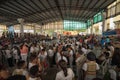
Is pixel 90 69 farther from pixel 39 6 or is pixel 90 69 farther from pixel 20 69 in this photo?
pixel 39 6

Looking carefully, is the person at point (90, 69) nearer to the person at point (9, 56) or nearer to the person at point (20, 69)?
the person at point (20, 69)

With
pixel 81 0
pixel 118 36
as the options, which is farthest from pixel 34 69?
pixel 81 0

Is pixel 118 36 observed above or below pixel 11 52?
above

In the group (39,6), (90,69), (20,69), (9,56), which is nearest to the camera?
(20,69)

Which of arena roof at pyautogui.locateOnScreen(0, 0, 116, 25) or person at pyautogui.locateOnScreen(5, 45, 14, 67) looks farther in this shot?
arena roof at pyautogui.locateOnScreen(0, 0, 116, 25)

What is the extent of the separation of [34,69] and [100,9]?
2802cm

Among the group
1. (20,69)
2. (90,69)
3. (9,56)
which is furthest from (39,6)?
(20,69)

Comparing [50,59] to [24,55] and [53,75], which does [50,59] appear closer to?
[24,55]

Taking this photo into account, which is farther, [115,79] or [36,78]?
[115,79]

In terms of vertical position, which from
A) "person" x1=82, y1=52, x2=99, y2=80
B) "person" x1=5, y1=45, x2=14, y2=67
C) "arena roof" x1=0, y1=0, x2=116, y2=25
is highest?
"arena roof" x1=0, y1=0, x2=116, y2=25

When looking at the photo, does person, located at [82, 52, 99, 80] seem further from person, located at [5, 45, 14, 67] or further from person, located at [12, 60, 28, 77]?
person, located at [5, 45, 14, 67]

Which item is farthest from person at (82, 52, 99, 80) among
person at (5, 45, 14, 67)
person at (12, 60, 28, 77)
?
person at (5, 45, 14, 67)

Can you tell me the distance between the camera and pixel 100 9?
3120 cm

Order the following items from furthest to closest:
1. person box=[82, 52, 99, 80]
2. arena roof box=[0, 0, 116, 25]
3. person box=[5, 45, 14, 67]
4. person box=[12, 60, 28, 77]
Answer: arena roof box=[0, 0, 116, 25]
person box=[5, 45, 14, 67]
person box=[82, 52, 99, 80]
person box=[12, 60, 28, 77]
